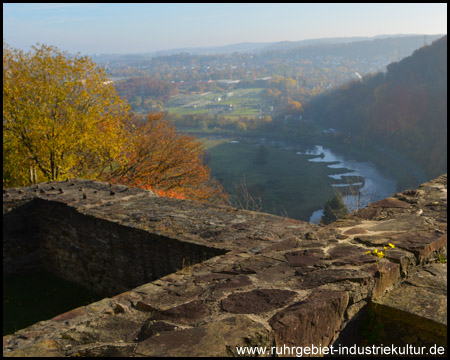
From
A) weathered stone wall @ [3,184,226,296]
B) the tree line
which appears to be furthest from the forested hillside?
weathered stone wall @ [3,184,226,296]

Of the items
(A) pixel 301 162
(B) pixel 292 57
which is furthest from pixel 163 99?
(B) pixel 292 57

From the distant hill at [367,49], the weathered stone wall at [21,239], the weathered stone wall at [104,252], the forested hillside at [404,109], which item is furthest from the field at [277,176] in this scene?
the distant hill at [367,49]

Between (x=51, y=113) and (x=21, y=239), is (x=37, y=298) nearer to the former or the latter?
(x=21, y=239)

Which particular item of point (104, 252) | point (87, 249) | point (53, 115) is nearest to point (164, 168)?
point (53, 115)

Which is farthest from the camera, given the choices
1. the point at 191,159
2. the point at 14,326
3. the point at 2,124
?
the point at 191,159

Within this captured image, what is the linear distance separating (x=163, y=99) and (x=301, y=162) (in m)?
25.9

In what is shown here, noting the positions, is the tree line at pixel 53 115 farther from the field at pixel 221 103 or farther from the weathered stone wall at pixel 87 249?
the field at pixel 221 103

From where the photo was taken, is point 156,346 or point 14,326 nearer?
point 156,346

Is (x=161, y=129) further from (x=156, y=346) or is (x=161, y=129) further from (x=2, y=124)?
(x=156, y=346)

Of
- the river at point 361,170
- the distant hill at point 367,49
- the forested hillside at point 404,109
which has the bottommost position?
the river at point 361,170

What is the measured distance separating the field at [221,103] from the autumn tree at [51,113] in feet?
197

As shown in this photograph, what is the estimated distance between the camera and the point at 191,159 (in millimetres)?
23062

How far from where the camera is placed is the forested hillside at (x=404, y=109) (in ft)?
189

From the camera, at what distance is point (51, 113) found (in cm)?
1416
